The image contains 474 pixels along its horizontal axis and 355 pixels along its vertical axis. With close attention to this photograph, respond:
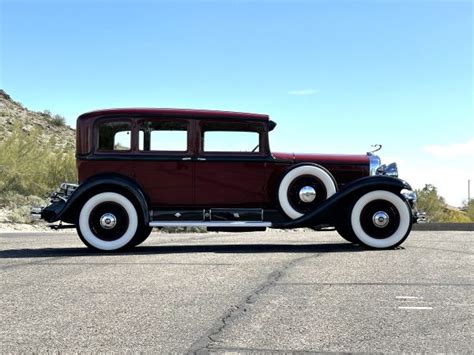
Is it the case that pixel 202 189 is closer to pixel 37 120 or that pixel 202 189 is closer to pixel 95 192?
pixel 95 192

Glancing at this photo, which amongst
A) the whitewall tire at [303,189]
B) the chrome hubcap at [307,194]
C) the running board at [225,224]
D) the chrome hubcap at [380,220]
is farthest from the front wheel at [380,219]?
the running board at [225,224]

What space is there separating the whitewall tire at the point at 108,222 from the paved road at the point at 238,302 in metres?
0.65

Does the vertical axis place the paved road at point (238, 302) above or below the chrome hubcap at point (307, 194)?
below

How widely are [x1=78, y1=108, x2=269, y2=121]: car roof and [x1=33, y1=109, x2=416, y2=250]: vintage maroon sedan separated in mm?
17

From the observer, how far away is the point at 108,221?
9.78 metres

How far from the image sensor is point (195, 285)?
20.7 ft

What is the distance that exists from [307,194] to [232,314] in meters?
5.34

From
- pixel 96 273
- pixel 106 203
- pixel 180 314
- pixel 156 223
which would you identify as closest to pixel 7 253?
pixel 106 203

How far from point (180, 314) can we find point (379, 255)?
186 inches

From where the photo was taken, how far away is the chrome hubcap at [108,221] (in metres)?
9.79

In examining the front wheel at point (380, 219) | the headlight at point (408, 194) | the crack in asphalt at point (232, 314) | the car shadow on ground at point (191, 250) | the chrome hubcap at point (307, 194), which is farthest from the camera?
the headlight at point (408, 194)

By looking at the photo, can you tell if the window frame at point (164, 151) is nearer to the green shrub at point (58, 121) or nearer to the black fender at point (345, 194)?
the black fender at point (345, 194)

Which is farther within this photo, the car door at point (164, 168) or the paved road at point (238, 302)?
the car door at point (164, 168)

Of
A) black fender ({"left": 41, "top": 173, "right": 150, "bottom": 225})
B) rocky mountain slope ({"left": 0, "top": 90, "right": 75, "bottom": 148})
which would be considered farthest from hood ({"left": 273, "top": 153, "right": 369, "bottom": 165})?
rocky mountain slope ({"left": 0, "top": 90, "right": 75, "bottom": 148})
